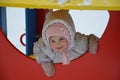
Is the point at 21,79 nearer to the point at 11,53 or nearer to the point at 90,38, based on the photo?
the point at 11,53

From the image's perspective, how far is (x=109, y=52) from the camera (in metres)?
0.70

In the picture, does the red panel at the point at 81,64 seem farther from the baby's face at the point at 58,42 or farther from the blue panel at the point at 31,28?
the blue panel at the point at 31,28

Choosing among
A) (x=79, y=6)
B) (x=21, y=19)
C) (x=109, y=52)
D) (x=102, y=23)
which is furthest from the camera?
(x=21, y=19)

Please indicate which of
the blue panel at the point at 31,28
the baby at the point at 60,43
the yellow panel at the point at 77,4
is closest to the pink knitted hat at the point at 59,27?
the baby at the point at 60,43

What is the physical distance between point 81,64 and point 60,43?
9cm

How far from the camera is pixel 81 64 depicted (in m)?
0.73

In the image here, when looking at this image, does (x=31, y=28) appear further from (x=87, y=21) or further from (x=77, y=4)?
(x=77, y=4)

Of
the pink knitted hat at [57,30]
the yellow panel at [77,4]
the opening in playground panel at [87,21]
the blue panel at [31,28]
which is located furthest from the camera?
the blue panel at [31,28]

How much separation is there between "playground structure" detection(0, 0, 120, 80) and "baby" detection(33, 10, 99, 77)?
0.06 ft

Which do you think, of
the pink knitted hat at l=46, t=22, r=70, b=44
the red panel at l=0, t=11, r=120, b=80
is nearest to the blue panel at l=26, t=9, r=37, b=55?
the red panel at l=0, t=11, r=120, b=80

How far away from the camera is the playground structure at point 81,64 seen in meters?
0.69

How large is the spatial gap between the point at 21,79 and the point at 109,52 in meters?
0.26

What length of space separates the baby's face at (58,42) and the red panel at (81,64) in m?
0.07

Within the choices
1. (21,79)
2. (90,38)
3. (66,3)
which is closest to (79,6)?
(66,3)
